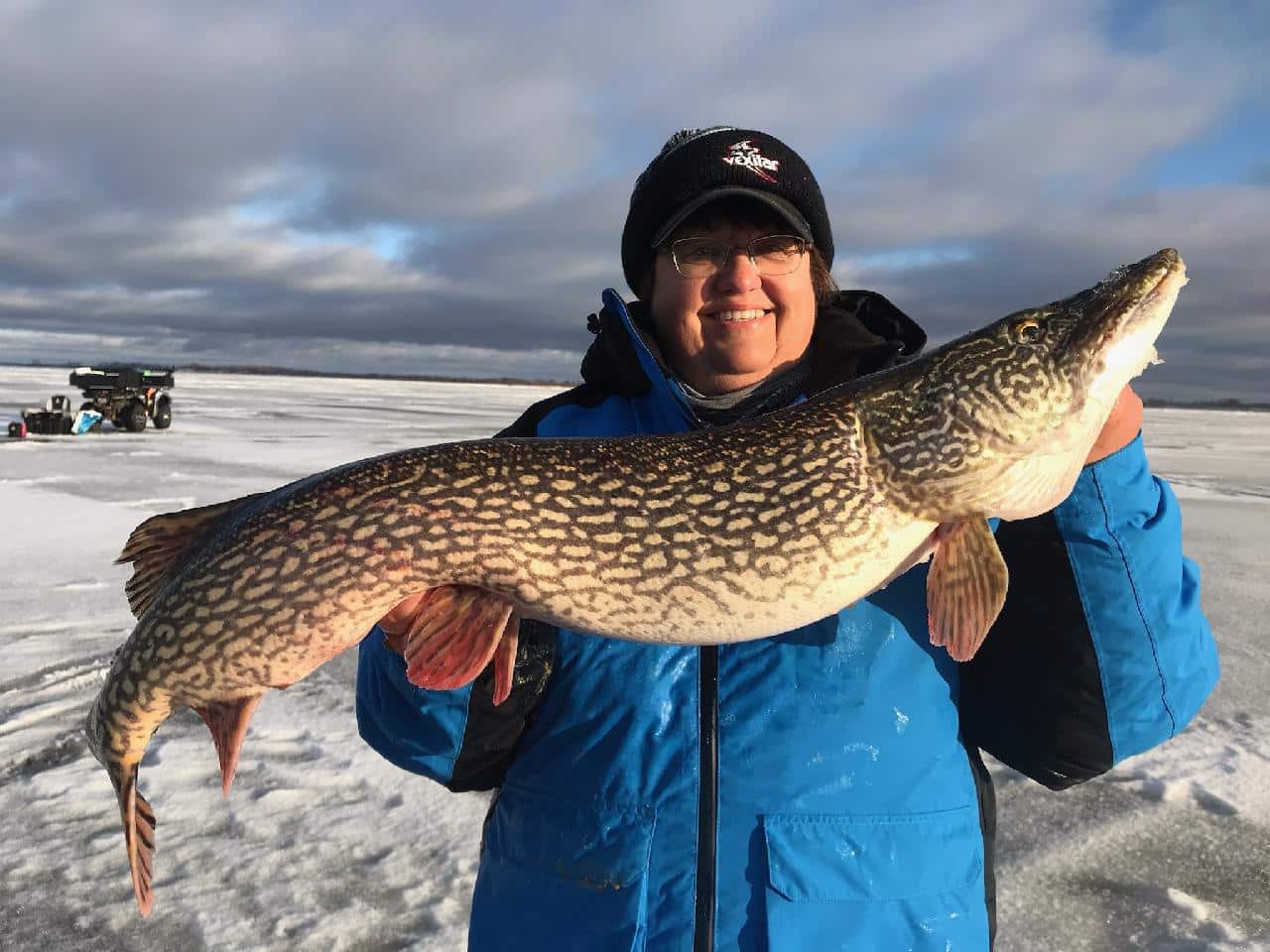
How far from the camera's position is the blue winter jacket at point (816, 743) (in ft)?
5.37

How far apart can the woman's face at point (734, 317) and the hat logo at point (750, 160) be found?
0.48ft

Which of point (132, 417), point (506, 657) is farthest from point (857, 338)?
point (132, 417)

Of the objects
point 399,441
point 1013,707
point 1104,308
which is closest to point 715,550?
point 1013,707

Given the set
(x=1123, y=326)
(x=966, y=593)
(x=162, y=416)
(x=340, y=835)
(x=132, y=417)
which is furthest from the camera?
(x=162, y=416)

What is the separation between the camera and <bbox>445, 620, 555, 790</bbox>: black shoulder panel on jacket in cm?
187

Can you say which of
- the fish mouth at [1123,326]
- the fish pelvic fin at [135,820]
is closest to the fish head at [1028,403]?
the fish mouth at [1123,326]

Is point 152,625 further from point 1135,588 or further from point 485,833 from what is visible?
point 1135,588

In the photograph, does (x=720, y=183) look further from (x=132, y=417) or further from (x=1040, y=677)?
(x=132, y=417)

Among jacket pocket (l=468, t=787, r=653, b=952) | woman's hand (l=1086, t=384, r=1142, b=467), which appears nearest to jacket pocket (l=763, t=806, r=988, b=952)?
jacket pocket (l=468, t=787, r=653, b=952)

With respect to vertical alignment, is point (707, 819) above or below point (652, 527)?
below

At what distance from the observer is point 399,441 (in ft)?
53.1

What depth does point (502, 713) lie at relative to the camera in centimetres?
187

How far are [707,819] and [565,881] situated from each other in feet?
1.07

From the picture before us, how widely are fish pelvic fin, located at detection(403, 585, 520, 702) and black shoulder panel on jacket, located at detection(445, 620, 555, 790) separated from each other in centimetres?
7
